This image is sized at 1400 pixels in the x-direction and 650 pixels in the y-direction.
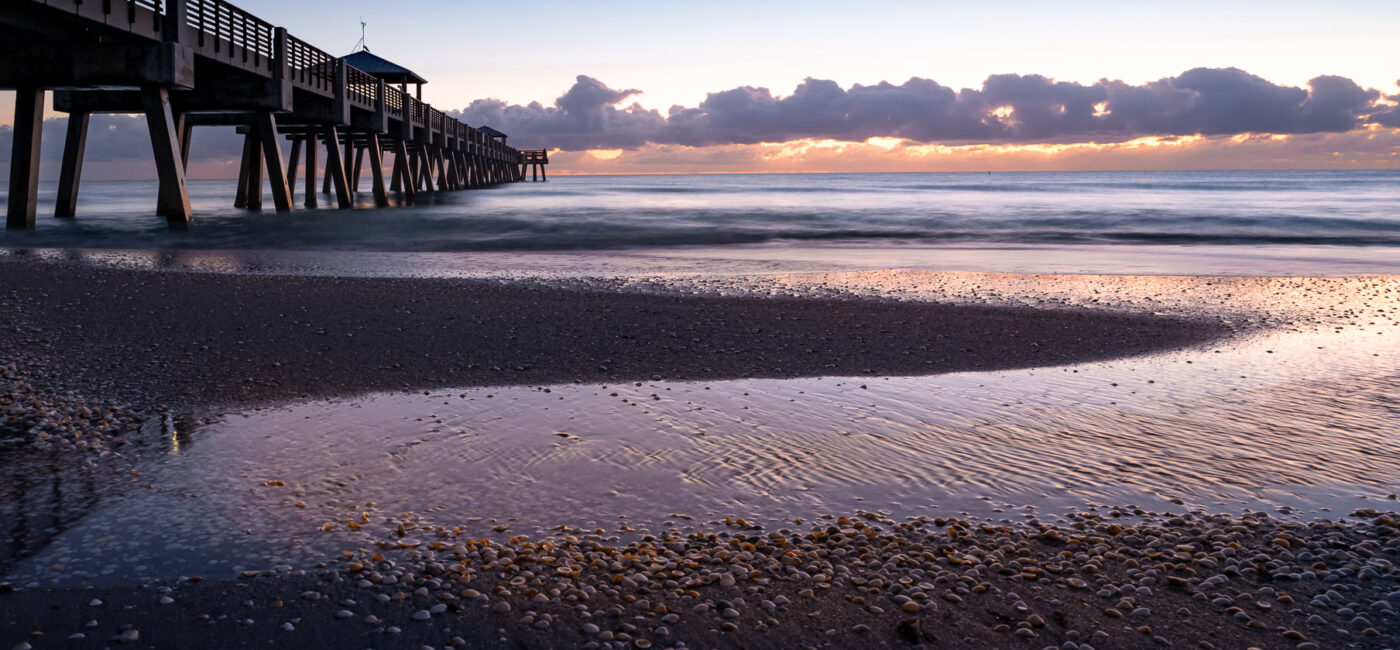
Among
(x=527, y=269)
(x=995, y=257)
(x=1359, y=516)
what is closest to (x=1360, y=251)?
(x=995, y=257)

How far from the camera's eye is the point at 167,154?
1830 centimetres

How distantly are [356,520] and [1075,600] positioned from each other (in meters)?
2.71

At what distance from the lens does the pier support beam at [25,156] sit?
17.7m

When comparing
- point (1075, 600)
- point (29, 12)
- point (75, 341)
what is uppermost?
point (29, 12)

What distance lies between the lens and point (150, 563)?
10.2ft

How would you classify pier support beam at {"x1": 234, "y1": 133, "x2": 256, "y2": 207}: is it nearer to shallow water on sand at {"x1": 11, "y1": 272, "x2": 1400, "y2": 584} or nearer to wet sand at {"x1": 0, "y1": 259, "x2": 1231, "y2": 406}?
wet sand at {"x1": 0, "y1": 259, "x2": 1231, "y2": 406}

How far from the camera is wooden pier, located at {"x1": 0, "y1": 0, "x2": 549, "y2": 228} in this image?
52.3 ft

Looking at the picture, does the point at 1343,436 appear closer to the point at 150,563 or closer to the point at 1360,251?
the point at 150,563

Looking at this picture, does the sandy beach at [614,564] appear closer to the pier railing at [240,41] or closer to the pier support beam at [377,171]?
the pier railing at [240,41]

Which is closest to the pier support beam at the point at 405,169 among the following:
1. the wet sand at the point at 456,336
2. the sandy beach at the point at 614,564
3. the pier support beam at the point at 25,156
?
the pier support beam at the point at 25,156

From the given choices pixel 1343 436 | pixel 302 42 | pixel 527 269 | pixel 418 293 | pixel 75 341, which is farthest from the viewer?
pixel 302 42

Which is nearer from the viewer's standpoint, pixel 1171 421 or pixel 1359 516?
pixel 1359 516

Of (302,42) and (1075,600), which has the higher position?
(302,42)

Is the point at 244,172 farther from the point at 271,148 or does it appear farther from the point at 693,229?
the point at 693,229
